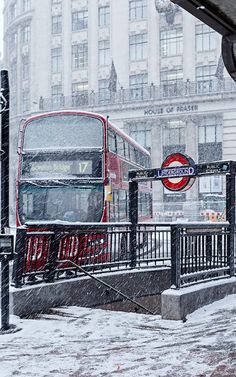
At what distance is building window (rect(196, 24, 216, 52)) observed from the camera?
46906 millimetres

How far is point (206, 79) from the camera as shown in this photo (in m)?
46.6

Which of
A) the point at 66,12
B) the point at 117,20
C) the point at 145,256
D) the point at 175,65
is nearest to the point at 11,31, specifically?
the point at 66,12

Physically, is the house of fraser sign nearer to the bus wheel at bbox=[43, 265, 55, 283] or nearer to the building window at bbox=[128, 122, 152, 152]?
the building window at bbox=[128, 122, 152, 152]

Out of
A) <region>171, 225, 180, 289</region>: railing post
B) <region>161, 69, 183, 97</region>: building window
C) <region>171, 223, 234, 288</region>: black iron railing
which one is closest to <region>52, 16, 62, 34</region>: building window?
<region>161, 69, 183, 97</region>: building window

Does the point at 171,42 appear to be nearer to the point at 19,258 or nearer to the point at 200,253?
the point at 200,253

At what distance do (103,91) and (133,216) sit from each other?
3978 centimetres

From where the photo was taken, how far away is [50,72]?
54.0 m

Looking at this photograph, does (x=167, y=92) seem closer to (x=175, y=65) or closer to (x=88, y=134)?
(x=175, y=65)

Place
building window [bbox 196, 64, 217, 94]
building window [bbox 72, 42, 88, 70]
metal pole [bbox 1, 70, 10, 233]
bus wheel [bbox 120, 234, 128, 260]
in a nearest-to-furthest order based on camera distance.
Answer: metal pole [bbox 1, 70, 10, 233] < bus wheel [bbox 120, 234, 128, 260] < building window [bbox 196, 64, 217, 94] < building window [bbox 72, 42, 88, 70]

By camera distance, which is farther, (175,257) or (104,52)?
(104,52)

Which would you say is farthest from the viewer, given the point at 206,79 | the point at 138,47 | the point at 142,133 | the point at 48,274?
the point at 138,47

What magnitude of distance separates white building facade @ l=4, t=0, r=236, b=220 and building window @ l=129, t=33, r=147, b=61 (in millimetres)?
88

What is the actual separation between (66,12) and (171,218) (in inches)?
928

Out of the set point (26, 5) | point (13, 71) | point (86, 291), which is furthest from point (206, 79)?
point (86, 291)
